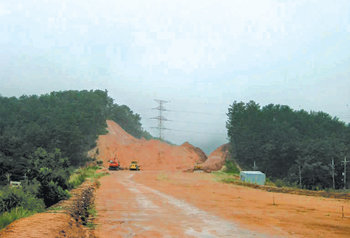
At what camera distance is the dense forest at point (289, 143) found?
204 ft

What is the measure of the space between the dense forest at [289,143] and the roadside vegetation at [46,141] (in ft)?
119

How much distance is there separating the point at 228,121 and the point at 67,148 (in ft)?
147

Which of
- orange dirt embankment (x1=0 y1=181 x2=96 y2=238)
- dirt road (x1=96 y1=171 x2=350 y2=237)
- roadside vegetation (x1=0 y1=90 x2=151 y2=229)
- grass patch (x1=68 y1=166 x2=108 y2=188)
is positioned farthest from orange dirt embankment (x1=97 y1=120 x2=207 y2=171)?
orange dirt embankment (x1=0 y1=181 x2=96 y2=238)

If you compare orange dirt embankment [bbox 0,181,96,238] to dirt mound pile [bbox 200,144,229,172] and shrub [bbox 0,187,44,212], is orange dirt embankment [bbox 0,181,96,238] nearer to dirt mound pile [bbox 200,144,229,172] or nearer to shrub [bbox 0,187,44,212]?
shrub [bbox 0,187,44,212]

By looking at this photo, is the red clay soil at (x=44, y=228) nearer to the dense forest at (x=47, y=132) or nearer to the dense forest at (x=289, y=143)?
the dense forest at (x=47, y=132)

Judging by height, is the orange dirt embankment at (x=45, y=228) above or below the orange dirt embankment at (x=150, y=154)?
below

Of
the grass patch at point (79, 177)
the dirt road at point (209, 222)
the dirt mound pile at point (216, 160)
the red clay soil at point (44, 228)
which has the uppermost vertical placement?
the dirt mound pile at point (216, 160)

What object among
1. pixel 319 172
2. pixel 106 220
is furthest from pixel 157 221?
pixel 319 172

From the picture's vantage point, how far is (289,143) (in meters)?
72.5

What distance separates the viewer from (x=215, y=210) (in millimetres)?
17297

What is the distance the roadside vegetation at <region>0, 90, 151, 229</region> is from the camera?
18.9 metres

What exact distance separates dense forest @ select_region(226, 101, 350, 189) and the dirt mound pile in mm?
3267

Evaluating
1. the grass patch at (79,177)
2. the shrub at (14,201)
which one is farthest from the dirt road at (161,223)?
Answer: the grass patch at (79,177)

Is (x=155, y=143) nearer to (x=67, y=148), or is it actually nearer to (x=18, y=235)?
(x=67, y=148)
